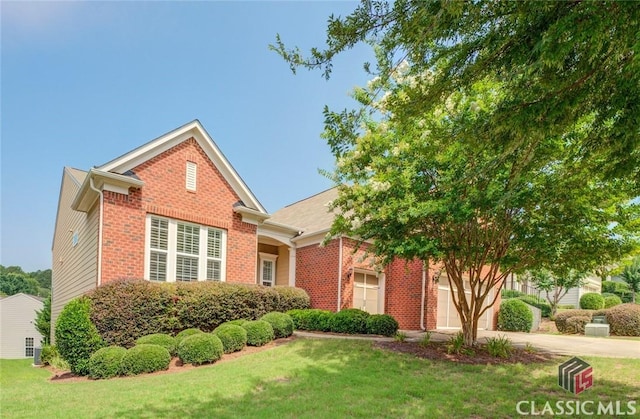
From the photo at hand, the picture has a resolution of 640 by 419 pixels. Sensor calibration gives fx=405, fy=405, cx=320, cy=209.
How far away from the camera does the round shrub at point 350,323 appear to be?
1296 cm

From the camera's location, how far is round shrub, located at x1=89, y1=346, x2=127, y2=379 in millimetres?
8484

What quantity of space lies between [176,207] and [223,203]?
5.65 feet

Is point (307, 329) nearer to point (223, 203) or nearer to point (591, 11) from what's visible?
point (223, 203)

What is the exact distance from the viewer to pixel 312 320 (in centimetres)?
1371

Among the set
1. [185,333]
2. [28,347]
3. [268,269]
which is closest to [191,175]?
[185,333]

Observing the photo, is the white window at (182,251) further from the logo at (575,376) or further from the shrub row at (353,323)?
the logo at (575,376)

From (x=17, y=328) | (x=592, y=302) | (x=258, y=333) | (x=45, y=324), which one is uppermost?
(x=258, y=333)

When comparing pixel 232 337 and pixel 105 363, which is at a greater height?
pixel 232 337

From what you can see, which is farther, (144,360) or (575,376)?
(144,360)

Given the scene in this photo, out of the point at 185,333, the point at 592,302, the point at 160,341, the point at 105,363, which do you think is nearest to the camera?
the point at 105,363

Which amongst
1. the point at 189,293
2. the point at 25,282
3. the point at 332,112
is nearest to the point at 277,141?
the point at 189,293

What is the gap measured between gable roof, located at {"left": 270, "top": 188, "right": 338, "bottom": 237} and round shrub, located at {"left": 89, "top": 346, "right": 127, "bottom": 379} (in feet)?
27.9

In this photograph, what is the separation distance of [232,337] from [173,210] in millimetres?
4499

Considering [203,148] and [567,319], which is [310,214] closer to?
[203,148]
